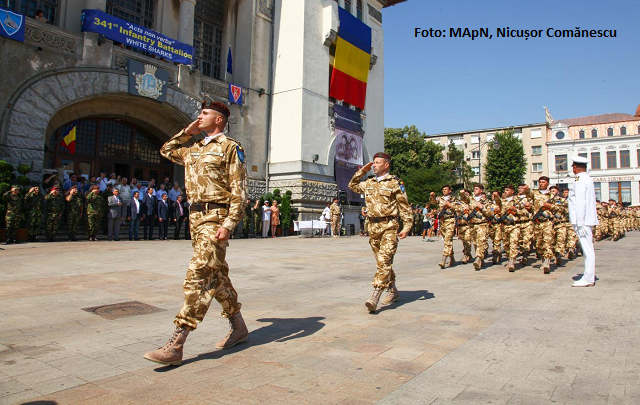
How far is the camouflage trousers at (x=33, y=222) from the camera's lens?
1314 cm

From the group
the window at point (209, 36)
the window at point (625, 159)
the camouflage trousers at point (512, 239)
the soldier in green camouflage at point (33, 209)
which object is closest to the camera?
the camouflage trousers at point (512, 239)

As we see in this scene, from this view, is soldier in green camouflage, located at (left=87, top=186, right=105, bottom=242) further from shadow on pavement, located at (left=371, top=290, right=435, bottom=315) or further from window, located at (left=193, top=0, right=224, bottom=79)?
shadow on pavement, located at (left=371, top=290, right=435, bottom=315)

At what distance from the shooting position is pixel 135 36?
1748 centimetres

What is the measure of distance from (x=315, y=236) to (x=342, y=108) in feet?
29.0

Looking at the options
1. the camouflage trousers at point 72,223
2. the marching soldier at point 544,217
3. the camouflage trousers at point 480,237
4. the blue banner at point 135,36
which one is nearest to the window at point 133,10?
the blue banner at point 135,36

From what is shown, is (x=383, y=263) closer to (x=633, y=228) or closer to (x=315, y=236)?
(x=315, y=236)

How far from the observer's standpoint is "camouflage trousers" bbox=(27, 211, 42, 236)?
13.1 metres

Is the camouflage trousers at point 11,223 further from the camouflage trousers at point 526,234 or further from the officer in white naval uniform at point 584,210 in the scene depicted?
the officer in white naval uniform at point 584,210

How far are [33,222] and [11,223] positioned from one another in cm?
65

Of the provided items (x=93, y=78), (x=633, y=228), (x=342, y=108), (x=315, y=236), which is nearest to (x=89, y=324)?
(x=93, y=78)

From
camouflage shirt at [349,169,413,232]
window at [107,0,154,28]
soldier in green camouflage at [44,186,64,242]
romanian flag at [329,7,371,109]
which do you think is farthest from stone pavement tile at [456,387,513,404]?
romanian flag at [329,7,371,109]

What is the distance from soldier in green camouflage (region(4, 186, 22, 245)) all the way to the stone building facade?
2334 mm

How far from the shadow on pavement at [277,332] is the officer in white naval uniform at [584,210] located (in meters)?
5.27

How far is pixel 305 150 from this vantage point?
2338 centimetres
